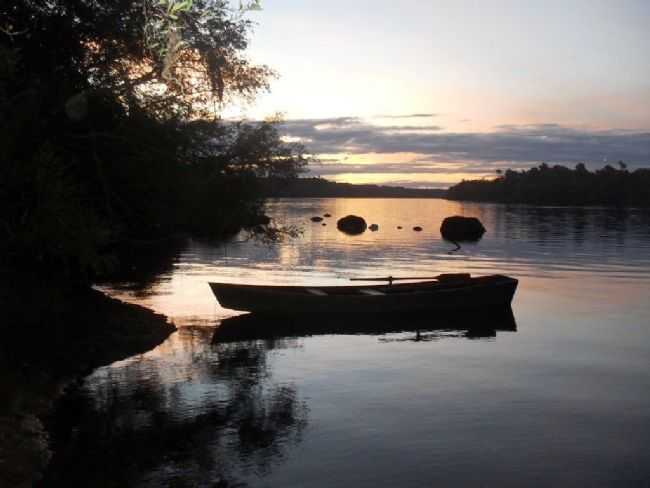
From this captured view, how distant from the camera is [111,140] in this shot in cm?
1745

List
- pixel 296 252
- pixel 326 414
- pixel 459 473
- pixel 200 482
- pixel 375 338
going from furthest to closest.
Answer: pixel 296 252 < pixel 375 338 < pixel 326 414 < pixel 459 473 < pixel 200 482

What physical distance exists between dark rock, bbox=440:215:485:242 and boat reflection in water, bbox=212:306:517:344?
54.8 metres

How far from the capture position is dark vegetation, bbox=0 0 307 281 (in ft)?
45.2

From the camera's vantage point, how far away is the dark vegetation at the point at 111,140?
1378 cm

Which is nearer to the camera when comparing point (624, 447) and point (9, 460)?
point (9, 460)

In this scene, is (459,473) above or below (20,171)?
below

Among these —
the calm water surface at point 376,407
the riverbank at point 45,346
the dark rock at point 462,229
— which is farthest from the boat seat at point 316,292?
the dark rock at point 462,229

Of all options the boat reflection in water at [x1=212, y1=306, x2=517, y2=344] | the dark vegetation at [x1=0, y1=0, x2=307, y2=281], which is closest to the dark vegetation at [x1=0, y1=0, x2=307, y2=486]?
the dark vegetation at [x1=0, y1=0, x2=307, y2=281]

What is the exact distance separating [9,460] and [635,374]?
15.7 meters

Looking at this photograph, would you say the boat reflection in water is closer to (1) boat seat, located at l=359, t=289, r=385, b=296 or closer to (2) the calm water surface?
(2) the calm water surface

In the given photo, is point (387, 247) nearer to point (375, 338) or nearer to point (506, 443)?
point (375, 338)

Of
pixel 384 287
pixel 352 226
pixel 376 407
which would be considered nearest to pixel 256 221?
pixel 384 287

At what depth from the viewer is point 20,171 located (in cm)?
1362

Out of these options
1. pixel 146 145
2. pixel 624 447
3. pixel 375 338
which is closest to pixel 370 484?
pixel 624 447
